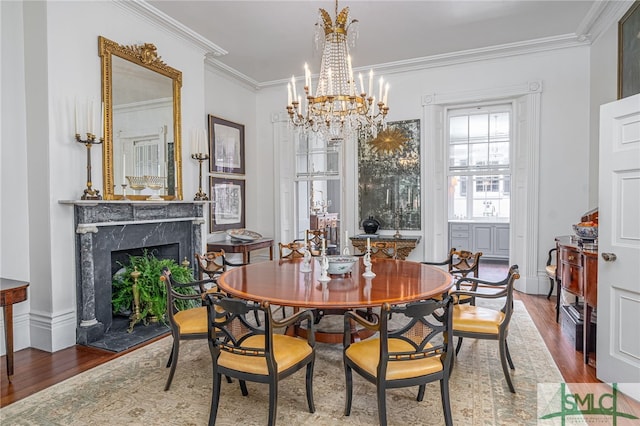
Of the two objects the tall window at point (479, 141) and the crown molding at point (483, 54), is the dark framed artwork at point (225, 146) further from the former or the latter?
the tall window at point (479, 141)

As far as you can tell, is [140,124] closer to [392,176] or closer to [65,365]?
[65,365]

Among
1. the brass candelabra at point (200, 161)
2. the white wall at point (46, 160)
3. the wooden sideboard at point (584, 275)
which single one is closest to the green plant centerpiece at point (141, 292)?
the white wall at point (46, 160)

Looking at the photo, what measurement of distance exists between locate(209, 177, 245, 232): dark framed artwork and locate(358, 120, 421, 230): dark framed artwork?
1978 mm

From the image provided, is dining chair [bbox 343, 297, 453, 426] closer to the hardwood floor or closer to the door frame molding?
the hardwood floor

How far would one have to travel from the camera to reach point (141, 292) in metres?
3.75

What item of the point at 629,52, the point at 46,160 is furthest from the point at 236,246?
the point at 629,52

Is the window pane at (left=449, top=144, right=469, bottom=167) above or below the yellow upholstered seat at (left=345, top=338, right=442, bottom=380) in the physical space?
above

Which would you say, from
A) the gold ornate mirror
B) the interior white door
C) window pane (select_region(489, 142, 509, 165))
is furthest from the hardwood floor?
window pane (select_region(489, 142, 509, 165))

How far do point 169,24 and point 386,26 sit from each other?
8.21 ft

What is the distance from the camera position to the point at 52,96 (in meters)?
3.23

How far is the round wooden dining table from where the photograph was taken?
7.40 feet

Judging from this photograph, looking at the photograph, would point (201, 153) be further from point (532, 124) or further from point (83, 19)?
point (532, 124)

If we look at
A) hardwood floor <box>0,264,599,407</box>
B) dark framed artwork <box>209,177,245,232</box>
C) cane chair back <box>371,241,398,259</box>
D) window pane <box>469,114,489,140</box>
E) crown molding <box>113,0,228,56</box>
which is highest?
crown molding <box>113,0,228,56</box>

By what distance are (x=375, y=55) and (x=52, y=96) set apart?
394 cm
